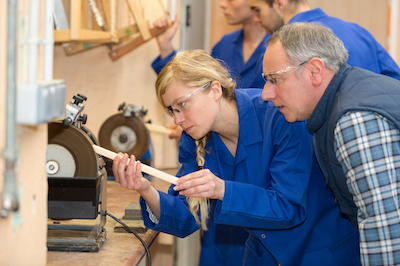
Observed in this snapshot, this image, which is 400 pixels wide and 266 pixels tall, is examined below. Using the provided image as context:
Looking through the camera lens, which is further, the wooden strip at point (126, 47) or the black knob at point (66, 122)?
the wooden strip at point (126, 47)

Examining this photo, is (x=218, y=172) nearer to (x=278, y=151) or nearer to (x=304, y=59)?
(x=278, y=151)

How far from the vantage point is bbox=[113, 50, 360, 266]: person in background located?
121 centimetres

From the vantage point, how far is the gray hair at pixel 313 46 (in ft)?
3.82

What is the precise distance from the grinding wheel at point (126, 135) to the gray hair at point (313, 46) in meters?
1.06

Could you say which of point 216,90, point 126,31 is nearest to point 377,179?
point 216,90

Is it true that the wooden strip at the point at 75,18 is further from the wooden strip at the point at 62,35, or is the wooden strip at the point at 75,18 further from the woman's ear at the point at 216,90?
the woman's ear at the point at 216,90

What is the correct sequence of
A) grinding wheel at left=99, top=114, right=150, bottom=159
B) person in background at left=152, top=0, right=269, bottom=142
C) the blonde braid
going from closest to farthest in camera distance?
the blonde braid, grinding wheel at left=99, top=114, right=150, bottom=159, person in background at left=152, top=0, right=269, bottom=142

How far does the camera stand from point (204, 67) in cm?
141

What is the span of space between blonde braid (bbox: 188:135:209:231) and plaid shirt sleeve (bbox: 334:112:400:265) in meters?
0.60

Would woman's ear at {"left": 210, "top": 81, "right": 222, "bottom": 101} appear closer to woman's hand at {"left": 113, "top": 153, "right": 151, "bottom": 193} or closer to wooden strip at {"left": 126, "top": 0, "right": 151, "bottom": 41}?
→ woman's hand at {"left": 113, "top": 153, "right": 151, "bottom": 193}

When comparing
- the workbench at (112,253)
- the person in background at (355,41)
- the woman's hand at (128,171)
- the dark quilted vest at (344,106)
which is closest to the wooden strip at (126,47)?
the person in background at (355,41)

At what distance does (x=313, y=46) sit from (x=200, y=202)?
68 centimetres

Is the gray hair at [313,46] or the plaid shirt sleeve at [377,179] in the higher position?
the gray hair at [313,46]

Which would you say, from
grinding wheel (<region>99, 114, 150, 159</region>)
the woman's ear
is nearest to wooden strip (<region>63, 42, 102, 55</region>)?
grinding wheel (<region>99, 114, 150, 159</region>)
